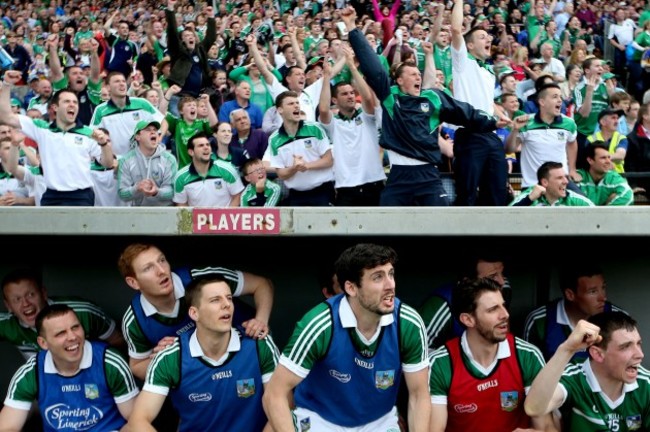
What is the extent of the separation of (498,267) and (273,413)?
172 centimetres

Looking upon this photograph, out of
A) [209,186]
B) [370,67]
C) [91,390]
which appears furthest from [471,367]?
[209,186]

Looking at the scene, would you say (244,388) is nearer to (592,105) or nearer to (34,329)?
(34,329)

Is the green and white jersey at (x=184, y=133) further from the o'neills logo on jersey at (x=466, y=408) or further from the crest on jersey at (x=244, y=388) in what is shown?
the o'neills logo on jersey at (x=466, y=408)

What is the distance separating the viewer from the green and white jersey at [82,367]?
15.1 feet

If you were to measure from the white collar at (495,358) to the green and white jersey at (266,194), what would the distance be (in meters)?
2.59

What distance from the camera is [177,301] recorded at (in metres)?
4.84

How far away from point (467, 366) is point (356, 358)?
Result: 607mm

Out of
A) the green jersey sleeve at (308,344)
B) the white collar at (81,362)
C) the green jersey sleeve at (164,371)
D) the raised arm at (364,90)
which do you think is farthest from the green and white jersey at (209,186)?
the green jersey sleeve at (308,344)

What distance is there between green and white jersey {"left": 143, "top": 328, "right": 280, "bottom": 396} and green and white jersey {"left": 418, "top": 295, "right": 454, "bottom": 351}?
97 centimetres

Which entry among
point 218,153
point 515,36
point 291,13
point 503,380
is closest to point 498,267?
point 503,380

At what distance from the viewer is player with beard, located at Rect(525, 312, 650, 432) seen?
13.5 feet

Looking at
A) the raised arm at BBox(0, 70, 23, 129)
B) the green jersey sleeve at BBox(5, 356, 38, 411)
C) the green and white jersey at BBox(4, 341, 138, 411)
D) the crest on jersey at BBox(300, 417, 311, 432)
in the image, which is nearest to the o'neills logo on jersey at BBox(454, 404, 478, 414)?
the crest on jersey at BBox(300, 417, 311, 432)

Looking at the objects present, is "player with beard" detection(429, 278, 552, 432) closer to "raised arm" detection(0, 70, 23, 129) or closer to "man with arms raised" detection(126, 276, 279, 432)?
"man with arms raised" detection(126, 276, 279, 432)

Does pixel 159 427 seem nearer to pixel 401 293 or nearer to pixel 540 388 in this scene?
pixel 401 293
